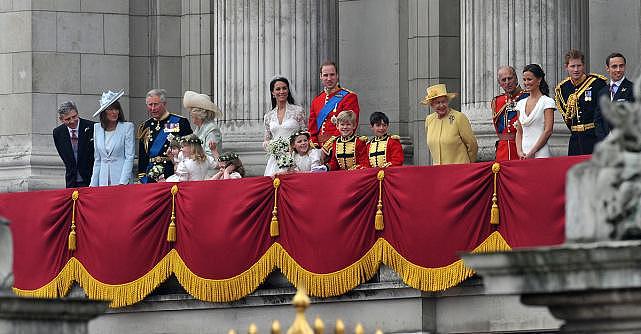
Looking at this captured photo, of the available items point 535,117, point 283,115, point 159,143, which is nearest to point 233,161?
point 283,115

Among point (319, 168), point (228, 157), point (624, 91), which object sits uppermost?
point (624, 91)

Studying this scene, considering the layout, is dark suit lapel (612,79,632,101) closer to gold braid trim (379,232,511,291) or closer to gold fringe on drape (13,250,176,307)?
gold braid trim (379,232,511,291)

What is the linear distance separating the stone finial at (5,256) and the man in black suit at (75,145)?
1483 centimetres

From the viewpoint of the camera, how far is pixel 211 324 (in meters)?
27.3

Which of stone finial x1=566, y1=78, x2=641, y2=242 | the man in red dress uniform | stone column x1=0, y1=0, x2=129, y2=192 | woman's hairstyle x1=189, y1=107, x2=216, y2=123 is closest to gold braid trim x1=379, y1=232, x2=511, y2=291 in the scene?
the man in red dress uniform

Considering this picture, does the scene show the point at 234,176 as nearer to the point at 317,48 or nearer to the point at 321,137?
the point at 321,137

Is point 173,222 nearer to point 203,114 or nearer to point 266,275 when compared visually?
point 266,275

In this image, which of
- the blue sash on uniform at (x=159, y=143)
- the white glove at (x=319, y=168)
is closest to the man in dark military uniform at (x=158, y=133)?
the blue sash on uniform at (x=159, y=143)

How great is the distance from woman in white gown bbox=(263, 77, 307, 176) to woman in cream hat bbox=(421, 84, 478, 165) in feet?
6.61

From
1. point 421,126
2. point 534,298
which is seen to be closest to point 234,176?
point 421,126

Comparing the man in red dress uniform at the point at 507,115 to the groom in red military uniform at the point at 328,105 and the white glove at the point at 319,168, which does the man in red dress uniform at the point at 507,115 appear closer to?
the white glove at the point at 319,168

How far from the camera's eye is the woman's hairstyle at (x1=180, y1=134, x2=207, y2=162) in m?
27.9

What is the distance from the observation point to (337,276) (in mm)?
26000

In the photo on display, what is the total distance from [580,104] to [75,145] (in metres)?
7.61
